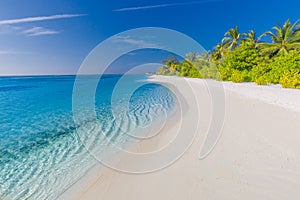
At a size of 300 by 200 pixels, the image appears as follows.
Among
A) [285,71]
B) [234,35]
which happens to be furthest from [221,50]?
[285,71]

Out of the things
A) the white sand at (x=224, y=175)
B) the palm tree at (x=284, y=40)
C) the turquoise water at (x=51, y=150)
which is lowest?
the turquoise water at (x=51, y=150)

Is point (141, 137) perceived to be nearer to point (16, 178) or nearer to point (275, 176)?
point (16, 178)

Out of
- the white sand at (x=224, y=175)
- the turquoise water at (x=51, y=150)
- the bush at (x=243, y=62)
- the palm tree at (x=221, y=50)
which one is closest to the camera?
the white sand at (x=224, y=175)

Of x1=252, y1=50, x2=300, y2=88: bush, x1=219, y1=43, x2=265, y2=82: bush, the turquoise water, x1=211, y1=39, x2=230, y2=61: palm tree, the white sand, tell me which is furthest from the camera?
x1=211, y1=39, x2=230, y2=61: palm tree

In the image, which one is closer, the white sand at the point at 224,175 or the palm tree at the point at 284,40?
the white sand at the point at 224,175

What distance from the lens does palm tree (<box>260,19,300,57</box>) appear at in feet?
67.4

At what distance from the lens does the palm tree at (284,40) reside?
20.5 metres

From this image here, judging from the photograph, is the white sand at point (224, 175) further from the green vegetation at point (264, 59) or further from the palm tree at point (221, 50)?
the palm tree at point (221, 50)

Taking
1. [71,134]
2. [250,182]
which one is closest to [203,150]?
[250,182]

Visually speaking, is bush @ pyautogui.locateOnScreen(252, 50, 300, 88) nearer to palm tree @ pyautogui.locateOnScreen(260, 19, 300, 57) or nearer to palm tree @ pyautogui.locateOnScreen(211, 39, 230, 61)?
palm tree @ pyautogui.locateOnScreen(260, 19, 300, 57)

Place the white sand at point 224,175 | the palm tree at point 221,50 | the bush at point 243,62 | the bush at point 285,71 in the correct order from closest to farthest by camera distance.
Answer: the white sand at point 224,175 < the bush at point 285,71 < the bush at point 243,62 < the palm tree at point 221,50

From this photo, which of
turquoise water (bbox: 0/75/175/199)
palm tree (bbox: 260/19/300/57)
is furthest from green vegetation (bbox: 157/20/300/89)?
turquoise water (bbox: 0/75/175/199)

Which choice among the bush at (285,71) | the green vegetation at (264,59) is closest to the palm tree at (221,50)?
the green vegetation at (264,59)

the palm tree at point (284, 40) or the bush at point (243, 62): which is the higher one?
the palm tree at point (284, 40)
